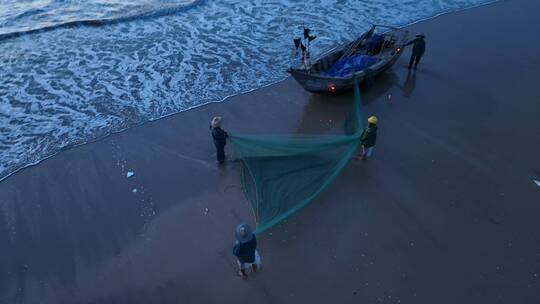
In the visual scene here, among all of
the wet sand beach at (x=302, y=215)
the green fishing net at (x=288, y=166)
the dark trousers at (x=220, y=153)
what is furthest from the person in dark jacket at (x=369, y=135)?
the dark trousers at (x=220, y=153)

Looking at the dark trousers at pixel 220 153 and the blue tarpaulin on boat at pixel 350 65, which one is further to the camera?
the blue tarpaulin on boat at pixel 350 65

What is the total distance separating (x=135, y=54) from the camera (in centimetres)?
1434

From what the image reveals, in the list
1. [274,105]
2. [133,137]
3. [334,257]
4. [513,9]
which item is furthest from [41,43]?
[513,9]

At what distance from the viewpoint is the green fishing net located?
7332 mm

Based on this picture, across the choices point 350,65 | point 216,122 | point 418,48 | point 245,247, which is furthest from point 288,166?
point 418,48

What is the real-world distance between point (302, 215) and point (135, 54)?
34.0 feet

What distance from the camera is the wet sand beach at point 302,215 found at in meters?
6.52

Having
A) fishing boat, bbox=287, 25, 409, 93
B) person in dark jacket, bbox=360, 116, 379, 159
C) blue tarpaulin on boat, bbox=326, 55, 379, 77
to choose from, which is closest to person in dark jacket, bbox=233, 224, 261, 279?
person in dark jacket, bbox=360, 116, 379, 159

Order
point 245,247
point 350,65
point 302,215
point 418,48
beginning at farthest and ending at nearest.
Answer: point 418,48 < point 350,65 < point 302,215 < point 245,247

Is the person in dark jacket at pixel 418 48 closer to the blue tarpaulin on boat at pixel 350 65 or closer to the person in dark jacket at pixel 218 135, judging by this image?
the blue tarpaulin on boat at pixel 350 65

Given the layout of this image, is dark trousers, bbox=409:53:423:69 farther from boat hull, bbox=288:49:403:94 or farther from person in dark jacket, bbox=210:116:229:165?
person in dark jacket, bbox=210:116:229:165

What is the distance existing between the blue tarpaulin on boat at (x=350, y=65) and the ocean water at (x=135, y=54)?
2167mm

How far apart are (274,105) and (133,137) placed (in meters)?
4.20

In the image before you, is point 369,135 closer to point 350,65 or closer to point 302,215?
point 302,215
